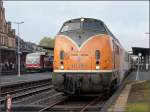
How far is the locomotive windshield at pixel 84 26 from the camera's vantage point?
21188 mm

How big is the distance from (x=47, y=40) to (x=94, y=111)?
15757cm

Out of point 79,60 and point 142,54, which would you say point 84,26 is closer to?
point 79,60

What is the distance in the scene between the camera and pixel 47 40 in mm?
174875

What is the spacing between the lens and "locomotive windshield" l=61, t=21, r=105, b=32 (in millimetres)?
21188

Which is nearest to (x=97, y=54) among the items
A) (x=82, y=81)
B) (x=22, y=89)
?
(x=82, y=81)

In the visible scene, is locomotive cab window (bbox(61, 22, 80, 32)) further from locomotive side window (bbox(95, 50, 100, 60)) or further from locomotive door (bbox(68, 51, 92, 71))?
locomotive side window (bbox(95, 50, 100, 60))

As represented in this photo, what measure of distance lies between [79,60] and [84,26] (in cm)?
173

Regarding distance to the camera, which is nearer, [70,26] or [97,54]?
[97,54]

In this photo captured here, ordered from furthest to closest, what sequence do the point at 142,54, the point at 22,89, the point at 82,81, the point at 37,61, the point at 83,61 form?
the point at 142,54 < the point at 37,61 < the point at 22,89 < the point at 83,61 < the point at 82,81

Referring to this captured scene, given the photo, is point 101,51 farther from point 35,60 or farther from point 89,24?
point 35,60

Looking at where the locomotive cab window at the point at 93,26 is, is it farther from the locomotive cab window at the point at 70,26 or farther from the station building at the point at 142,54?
the station building at the point at 142,54

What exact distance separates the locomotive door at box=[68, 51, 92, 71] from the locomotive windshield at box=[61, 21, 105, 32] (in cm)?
129

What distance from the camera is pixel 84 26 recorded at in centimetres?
2127

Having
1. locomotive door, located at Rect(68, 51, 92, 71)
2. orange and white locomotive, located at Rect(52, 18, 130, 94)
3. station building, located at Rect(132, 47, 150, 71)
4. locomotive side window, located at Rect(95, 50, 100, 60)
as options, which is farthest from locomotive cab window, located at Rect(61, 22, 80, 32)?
station building, located at Rect(132, 47, 150, 71)
